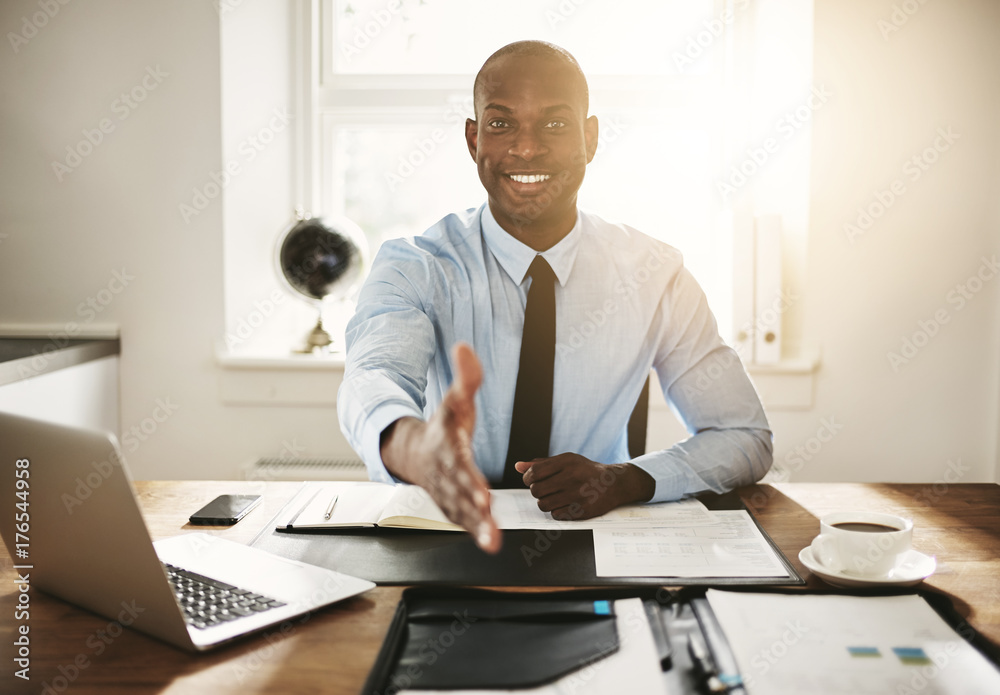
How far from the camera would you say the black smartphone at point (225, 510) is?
109cm

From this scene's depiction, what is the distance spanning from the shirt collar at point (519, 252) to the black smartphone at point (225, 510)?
63 cm

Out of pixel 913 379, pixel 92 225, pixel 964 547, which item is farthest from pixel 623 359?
pixel 92 225

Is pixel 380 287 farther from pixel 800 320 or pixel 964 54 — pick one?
pixel 964 54

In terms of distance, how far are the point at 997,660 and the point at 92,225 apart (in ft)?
8.49

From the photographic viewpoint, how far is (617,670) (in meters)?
0.65

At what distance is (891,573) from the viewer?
2.87 ft

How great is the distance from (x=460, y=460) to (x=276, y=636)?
12.7 inches

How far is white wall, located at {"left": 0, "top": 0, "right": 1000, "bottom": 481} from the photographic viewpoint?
2.34m
